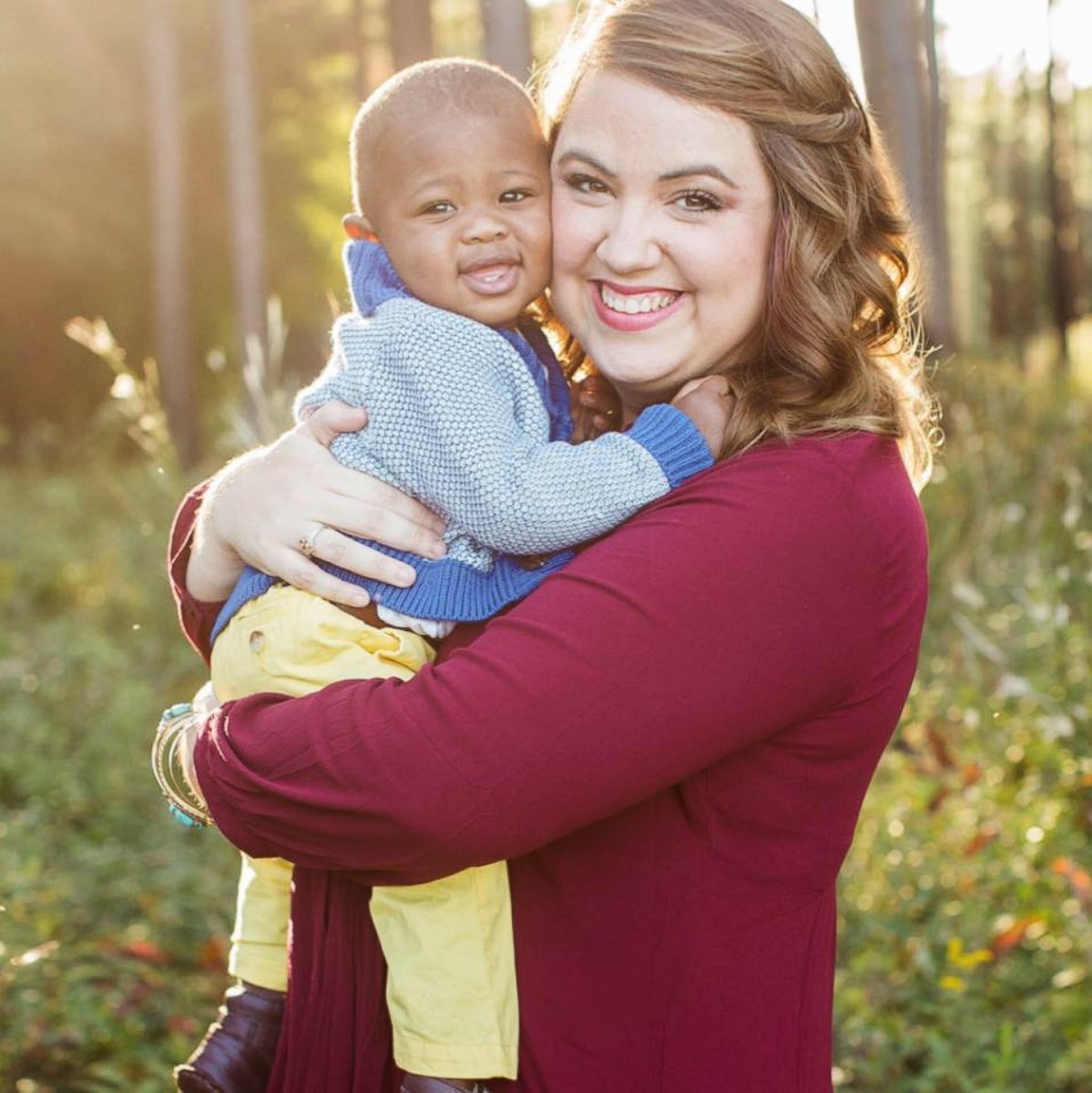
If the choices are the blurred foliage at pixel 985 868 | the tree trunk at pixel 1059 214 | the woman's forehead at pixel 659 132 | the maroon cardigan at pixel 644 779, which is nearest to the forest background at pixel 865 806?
the blurred foliage at pixel 985 868

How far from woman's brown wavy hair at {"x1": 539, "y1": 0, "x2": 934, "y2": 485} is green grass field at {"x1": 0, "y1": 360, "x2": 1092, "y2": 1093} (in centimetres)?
163

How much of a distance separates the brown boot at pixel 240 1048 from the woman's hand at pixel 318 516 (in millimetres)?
682

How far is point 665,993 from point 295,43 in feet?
63.6

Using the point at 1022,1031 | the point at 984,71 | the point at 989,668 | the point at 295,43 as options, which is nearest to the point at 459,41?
the point at 295,43

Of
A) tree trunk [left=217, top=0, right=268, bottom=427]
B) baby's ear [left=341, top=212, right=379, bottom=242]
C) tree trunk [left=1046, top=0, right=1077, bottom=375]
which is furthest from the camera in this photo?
tree trunk [left=1046, top=0, right=1077, bottom=375]

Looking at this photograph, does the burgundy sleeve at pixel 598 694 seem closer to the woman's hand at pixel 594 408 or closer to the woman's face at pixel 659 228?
the woman's face at pixel 659 228

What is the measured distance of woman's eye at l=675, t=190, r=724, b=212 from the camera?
73.8 inches

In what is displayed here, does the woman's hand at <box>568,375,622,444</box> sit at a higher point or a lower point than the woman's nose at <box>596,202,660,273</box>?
lower

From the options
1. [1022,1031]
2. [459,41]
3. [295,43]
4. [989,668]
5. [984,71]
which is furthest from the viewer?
[984,71]

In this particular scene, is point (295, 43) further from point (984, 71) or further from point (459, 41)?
point (984, 71)

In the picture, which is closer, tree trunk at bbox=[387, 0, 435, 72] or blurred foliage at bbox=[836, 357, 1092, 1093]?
blurred foliage at bbox=[836, 357, 1092, 1093]

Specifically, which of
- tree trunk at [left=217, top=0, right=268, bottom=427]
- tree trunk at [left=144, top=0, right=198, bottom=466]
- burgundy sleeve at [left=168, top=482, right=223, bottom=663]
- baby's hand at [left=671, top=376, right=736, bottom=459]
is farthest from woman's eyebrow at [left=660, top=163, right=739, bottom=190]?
tree trunk at [left=144, top=0, right=198, bottom=466]

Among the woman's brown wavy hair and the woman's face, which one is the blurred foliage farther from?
the woman's face

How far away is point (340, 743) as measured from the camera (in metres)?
1.54
